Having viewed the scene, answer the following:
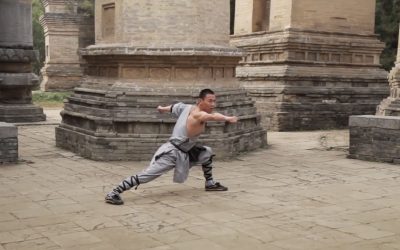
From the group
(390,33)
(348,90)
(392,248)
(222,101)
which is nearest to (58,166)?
(222,101)

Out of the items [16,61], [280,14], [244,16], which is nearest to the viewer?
[280,14]

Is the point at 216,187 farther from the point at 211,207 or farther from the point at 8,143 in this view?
the point at 8,143

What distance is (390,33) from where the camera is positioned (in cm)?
2067

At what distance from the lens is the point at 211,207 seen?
6172 millimetres

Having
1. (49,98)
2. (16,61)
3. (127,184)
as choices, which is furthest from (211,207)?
(49,98)

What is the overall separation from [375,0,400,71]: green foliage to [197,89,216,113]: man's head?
50.3 feet

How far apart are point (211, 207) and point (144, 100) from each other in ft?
11.5

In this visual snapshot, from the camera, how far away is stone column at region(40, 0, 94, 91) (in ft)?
84.8

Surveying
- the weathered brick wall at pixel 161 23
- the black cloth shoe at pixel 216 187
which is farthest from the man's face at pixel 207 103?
the weathered brick wall at pixel 161 23

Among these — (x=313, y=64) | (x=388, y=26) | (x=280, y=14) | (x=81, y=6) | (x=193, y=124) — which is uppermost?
(x=81, y=6)

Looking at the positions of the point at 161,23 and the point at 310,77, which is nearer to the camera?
the point at 161,23

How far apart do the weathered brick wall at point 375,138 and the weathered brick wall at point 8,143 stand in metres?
5.41

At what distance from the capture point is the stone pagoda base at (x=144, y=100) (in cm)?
915

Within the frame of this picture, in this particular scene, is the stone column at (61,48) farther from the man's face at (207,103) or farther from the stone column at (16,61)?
the man's face at (207,103)
